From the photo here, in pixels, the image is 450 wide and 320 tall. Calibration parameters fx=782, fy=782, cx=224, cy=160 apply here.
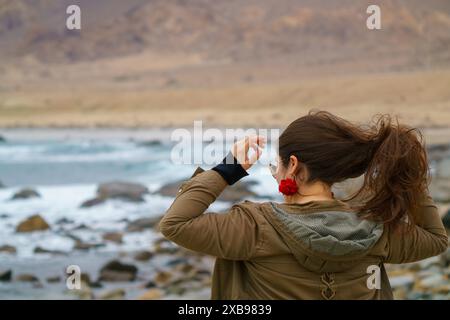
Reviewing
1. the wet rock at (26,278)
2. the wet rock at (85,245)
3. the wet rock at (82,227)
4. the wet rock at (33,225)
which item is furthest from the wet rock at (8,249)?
the wet rock at (82,227)

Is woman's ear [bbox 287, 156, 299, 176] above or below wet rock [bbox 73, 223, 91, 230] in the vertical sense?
above

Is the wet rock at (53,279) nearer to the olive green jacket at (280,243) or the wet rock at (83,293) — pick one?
the wet rock at (83,293)

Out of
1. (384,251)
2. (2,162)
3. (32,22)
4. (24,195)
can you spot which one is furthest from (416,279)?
(32,22)

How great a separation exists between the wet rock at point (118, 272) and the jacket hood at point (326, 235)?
676cm

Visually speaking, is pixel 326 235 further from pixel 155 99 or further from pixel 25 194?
pixel 155 99

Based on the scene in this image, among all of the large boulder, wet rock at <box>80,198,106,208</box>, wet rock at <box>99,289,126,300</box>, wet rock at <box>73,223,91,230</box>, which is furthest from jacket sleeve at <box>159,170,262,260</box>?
wet rock at <box>80,198,106,208</box>

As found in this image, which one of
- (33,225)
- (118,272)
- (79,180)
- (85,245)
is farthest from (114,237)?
(79,180)

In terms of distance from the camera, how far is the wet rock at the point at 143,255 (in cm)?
938

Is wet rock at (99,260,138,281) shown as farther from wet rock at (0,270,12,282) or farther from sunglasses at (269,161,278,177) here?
sunglasses at (269,161,278,177)

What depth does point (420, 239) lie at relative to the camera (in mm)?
1363

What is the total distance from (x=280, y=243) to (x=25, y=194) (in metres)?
13.0

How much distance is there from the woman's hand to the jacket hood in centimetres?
8

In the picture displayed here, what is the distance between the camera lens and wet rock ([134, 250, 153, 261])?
938 cm
